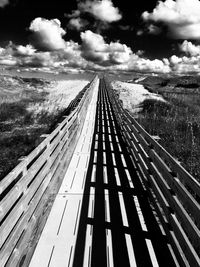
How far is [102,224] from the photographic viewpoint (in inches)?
195

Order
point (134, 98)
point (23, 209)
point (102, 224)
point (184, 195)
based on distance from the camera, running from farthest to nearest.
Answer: point (134, 98) → point (102, 224) → point (184, 195) → point (23, 209)

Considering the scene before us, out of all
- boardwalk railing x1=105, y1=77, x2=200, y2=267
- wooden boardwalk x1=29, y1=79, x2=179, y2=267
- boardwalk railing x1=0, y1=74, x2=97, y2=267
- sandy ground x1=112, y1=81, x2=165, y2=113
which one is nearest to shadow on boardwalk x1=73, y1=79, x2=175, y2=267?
wooden boardwalk x1=29, y1=79, x2=179, y2=267

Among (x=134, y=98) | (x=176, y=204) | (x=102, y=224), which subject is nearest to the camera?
(x=176, y=204)

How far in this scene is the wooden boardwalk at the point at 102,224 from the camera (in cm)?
408

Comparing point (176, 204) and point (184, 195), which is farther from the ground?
point (184, 195)

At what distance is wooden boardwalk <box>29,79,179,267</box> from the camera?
161 inches

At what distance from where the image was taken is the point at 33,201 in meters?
4.32

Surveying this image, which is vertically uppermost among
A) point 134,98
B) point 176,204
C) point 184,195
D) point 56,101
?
point 184,195

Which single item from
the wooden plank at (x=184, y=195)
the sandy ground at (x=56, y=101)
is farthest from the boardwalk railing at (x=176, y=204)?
the sandy ground at (x=56, y=101)

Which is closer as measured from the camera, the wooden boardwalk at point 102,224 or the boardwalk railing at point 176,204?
the boardwalk railing at point 176,204

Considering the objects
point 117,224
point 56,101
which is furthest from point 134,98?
point 117,224

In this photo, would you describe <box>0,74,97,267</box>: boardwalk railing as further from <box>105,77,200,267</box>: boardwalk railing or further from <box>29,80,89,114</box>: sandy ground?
<box>29,80,89,114</box>: sandy ground

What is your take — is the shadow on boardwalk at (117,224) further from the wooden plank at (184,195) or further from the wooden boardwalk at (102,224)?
the wooden plank at (184,195)

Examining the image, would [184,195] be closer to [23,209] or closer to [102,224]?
[102,224]
